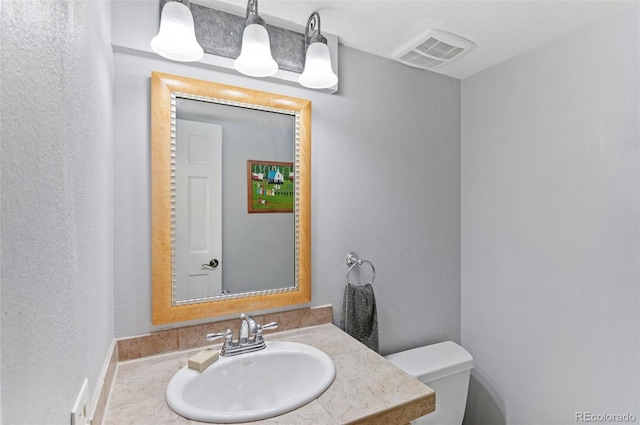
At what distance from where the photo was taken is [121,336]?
44.8 inches

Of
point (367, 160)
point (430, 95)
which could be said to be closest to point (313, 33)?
point (367, 160)

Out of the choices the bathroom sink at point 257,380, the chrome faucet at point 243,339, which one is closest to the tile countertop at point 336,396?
the bathroom sink at point 257,380

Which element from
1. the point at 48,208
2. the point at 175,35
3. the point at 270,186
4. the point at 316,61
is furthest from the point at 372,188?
the point at 48,208

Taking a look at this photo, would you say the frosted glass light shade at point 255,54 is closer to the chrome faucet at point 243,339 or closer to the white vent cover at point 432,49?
the white vent cover at point 432,49

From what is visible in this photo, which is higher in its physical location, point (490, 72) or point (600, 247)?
point (490, 72)

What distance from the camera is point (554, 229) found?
4.91 ft

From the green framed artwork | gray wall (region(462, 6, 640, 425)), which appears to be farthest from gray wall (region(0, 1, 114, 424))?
gray wall (region(462, 6, 640, 425))

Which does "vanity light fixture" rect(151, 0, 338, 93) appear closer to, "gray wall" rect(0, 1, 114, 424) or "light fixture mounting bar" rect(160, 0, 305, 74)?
"light fixture mounting bar" rect(160, 0, 305, 74)

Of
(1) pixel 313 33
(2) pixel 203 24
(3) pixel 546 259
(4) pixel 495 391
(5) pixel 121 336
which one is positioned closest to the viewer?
(5) pixel 121 336

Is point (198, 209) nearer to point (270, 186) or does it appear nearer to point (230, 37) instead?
point (270, 186)

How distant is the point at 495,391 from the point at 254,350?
139cm

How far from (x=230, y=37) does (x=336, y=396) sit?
1.33 metres

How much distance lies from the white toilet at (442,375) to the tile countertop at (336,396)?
18.7 inches

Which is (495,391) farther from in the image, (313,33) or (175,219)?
(313,33)
